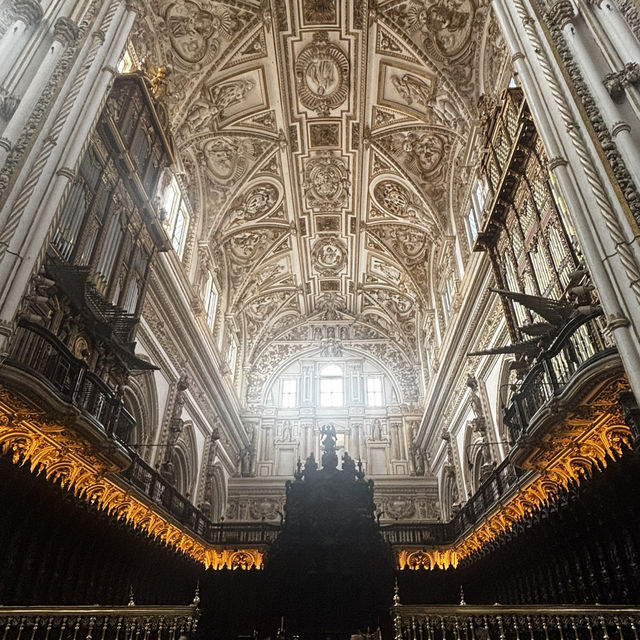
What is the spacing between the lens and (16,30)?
7102 mm

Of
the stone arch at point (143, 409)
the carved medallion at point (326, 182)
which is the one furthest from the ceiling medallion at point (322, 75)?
the stone arch at point (143, 409)

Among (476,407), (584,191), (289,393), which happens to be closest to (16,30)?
(584,191)

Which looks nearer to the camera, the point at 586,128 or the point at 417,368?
the point at 586,128

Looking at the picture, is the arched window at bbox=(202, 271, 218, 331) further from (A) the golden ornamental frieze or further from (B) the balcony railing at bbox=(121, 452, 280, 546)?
(A) the golden ornamental frieze

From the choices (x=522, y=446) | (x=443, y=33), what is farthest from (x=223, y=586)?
(x=443, y=33)

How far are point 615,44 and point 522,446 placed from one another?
5829 mm

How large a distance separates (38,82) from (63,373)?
4.10 meters

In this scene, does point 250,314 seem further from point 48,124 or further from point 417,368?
point 48,124

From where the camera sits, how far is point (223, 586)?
1389 cm

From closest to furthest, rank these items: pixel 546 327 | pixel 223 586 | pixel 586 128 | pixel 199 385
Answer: pixel 586 128, pixel 546 327, pixel 223 586, pixel 199 385

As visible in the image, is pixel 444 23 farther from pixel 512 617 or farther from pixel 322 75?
pixel 512 617

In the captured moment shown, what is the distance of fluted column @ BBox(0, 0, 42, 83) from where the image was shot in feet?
22.5

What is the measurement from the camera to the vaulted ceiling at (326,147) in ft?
46.2

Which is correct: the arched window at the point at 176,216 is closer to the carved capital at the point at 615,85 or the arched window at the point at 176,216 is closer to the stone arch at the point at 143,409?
the stone arch at the point at 143,409
